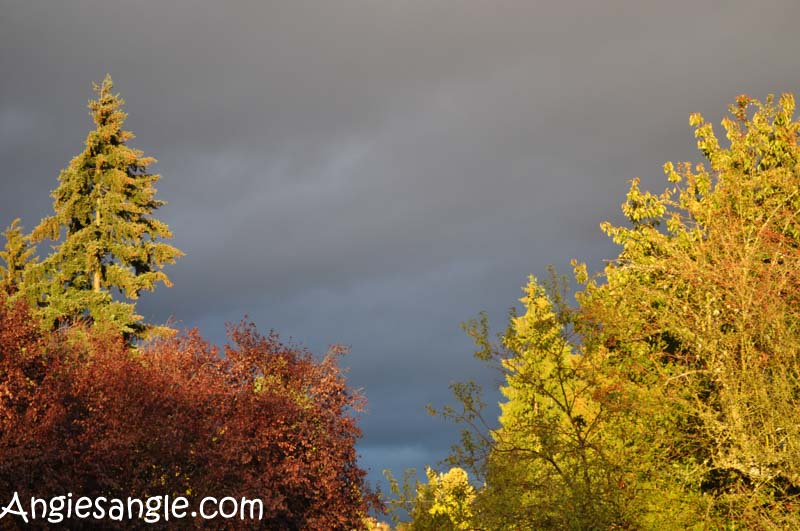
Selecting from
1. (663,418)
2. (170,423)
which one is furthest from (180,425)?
(663,418)

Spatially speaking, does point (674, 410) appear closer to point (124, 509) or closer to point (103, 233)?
point (124, 509)

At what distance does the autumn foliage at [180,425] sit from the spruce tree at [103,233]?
31.7ft

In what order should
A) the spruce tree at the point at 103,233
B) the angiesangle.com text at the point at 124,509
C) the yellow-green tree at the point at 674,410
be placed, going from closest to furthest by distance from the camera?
the yellow-green tree at the point at 674,410, the angiesangle.com text at the point at 124,509, the spruce tree at the point at 103,233

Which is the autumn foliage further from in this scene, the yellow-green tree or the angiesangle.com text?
the yellow-green tree

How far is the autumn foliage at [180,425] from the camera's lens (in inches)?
700

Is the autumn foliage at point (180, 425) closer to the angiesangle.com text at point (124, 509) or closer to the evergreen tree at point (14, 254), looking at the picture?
the angiesangle.com text at point (124, 509)

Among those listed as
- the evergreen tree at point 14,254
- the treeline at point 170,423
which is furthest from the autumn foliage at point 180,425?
the evergreen tree at point 14,254

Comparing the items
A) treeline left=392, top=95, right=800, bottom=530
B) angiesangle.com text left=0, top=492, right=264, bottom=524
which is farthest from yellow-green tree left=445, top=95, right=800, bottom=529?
angiesangle.com text left=0, top=492, right=264, bottom=524

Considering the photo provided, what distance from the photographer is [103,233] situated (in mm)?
37219

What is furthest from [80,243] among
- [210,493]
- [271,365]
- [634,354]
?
[634,354]

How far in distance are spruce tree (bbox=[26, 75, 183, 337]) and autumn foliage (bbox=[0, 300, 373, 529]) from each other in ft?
31.7

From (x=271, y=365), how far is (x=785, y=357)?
51.1 ft

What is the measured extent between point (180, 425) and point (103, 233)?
19.8 meters

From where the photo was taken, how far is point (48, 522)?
17.4 metres
